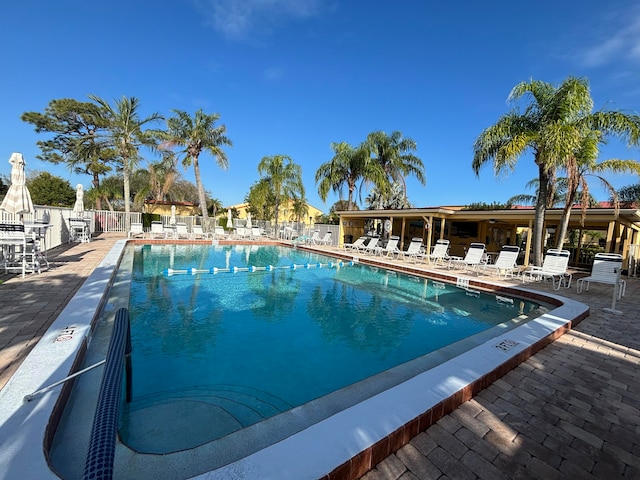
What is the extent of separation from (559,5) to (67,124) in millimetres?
33255

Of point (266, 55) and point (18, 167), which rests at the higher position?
point (266, 55)

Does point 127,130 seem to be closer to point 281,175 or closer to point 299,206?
point 281,175

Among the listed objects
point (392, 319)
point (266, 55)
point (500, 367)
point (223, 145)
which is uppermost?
point (266, 55)

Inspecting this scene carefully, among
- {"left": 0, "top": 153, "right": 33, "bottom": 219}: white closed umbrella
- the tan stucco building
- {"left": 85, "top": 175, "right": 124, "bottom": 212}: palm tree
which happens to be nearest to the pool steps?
{"left": 0, "top": 153, "right": 33, "bottom": 219}: white closed umbrella

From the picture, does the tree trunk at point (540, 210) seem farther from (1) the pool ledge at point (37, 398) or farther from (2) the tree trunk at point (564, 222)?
(1) the pool ledge at point (37, 398)

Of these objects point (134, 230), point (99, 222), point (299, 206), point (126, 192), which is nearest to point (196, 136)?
point (126, 192)

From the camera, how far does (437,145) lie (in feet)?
74.6

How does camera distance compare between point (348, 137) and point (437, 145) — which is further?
point (437, 145)

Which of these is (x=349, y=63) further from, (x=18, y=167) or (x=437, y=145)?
(x=18, y=167)

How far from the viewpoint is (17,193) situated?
6891 mm

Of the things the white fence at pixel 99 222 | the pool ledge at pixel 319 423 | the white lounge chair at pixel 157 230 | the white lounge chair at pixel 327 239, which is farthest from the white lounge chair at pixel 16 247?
the white lounge chair at pixel 327 239

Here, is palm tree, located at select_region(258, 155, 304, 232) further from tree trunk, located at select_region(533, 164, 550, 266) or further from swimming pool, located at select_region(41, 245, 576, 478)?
swimming pool, located at select_region(41, 245, 576, 478)

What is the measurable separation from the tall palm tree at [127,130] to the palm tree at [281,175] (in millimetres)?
7817

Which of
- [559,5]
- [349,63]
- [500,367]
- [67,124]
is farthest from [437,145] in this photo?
[67,124]
